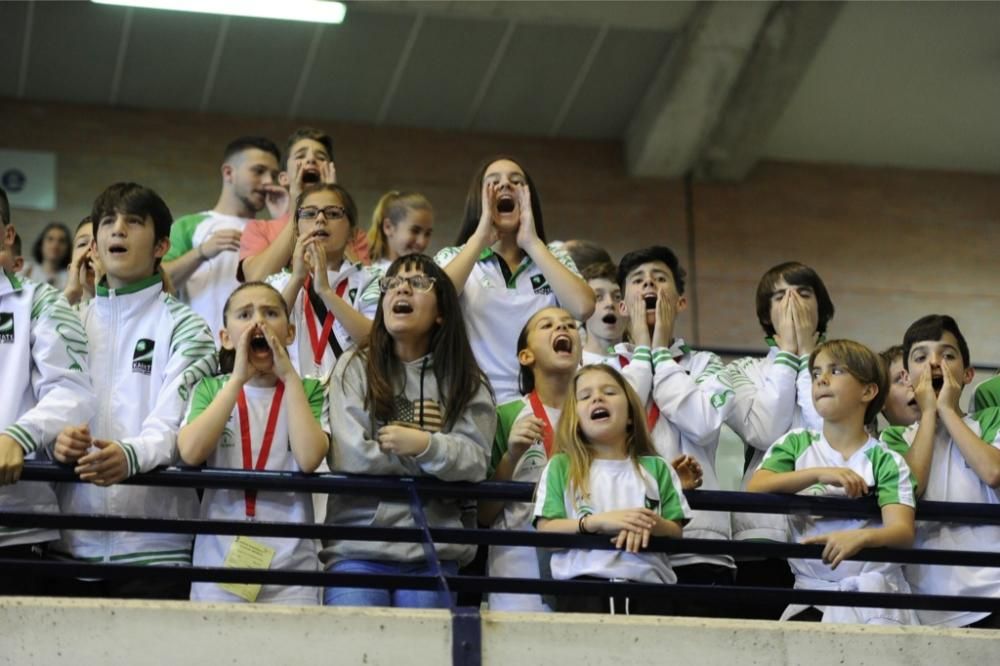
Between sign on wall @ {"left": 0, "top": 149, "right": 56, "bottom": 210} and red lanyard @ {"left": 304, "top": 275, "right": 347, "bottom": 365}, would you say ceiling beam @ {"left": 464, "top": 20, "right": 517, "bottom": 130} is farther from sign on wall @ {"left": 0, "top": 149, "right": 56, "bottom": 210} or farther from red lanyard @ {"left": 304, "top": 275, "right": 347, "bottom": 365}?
red lanyard @ {"left": 304, "top": 275, "right": 347, "bottom": 365}

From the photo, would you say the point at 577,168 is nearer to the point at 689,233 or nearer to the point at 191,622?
the point at 689,233

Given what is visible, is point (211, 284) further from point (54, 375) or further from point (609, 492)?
point (609, 492)

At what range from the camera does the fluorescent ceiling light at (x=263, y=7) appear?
10727 mm

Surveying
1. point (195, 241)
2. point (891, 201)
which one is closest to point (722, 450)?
point (195, 241)

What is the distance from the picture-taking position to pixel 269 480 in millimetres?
5168

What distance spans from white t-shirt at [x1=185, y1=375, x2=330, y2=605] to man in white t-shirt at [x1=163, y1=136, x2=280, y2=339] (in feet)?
4.23

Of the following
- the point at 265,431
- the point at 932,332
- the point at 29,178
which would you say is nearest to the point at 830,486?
the point at 932,332

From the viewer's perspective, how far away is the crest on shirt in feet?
18.1

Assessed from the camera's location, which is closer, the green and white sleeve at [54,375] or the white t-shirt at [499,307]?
the green and white sleeve at [54,375]

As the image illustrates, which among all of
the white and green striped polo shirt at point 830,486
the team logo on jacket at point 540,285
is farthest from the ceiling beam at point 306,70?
the white and green striped polo shirt at point 830,486

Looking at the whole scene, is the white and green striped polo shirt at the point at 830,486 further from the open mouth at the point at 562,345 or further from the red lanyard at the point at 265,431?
the red lanyard at the point at 265,431

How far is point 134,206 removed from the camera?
19.3 ft

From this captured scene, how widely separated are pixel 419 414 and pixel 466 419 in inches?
6.4

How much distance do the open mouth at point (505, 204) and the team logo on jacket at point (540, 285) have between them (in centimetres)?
33
